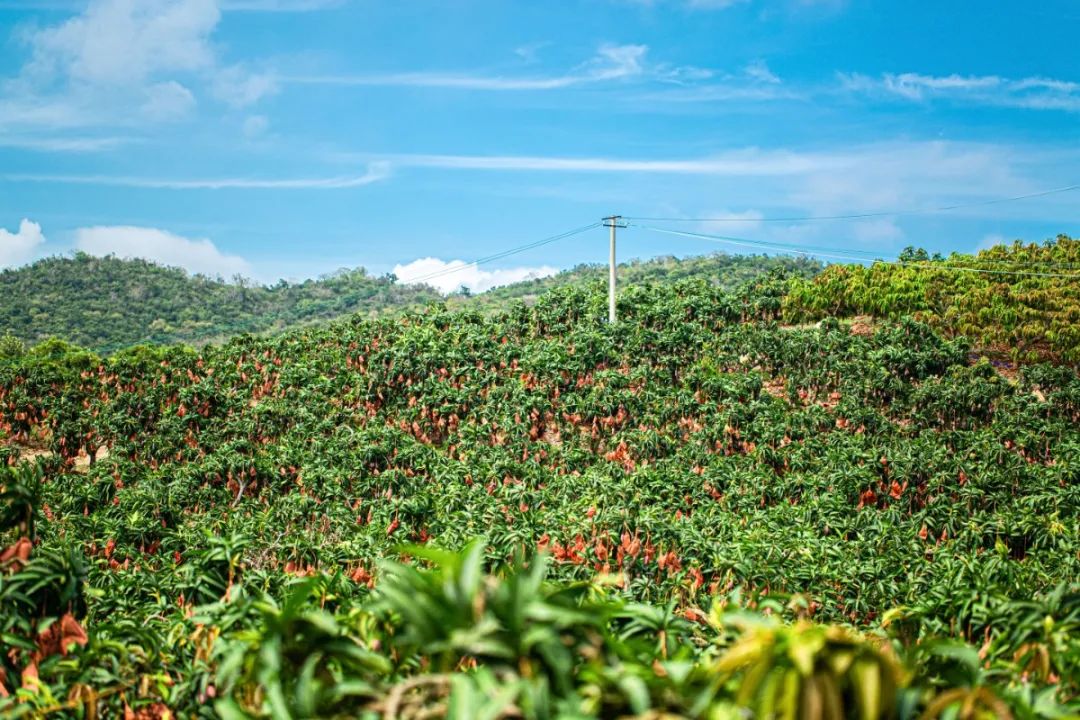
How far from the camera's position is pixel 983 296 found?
90.2 ft

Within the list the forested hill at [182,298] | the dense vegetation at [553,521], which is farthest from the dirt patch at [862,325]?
the forested hill at [182,298]

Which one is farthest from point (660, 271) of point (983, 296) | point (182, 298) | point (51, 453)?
point (51, 453)

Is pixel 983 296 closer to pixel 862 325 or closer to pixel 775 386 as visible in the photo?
pixel 862 325

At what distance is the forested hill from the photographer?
3049 inches

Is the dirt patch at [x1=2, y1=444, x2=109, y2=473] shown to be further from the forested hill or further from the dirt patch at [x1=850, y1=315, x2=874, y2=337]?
the forested hill

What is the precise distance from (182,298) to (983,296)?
86.1 m

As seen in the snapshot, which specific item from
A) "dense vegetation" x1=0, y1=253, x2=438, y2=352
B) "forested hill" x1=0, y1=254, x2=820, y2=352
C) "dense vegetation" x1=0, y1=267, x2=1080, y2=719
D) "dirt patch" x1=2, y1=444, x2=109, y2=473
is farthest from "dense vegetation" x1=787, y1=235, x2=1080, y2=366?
"dense vegetation" x1=0, y1=253, x2=438, y2=352

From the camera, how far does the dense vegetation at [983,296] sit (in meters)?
24.9

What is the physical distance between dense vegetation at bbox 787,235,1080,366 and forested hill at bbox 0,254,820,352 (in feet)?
121

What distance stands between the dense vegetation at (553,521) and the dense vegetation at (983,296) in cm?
208

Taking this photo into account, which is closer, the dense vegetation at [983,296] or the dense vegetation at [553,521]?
the dense vegetation at [553,521]

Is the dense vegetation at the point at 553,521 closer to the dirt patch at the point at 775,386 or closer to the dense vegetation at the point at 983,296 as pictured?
the dirt patch at the point at 775,386

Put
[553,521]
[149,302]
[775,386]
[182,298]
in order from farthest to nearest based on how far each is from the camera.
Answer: [182,298]
[149,302]
[775,386]
[553,521]

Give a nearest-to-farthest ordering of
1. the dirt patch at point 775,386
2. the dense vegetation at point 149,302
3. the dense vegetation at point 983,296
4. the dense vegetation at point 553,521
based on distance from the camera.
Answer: the dense vegetation at point 553,521 → the dirt patch at point 775,386 → the dense vegetation at point 983,296 → the dense vegetation at point 149,302
